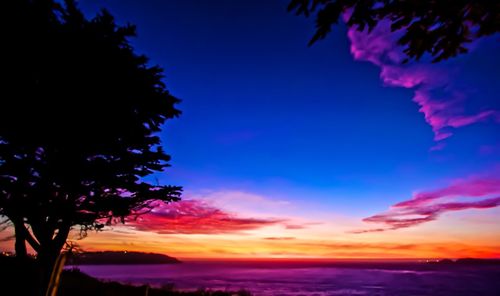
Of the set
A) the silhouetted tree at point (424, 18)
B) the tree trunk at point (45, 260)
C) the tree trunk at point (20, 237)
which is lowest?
the tree trunk at point (45, 260)

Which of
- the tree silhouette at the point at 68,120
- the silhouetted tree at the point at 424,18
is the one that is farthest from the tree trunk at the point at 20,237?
the silhouetted tree at the point at 424,18

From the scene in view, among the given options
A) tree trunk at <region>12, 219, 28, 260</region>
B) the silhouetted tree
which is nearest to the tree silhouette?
tree trunk at <region>12, 219, 28, 260</region>

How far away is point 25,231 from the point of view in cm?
1093

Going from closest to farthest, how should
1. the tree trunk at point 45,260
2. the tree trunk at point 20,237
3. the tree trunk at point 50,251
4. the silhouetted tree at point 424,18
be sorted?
the silhouetted tree at point 424,18 < the tree trunk at point 45,260 < the tree trunk at point 50,251 < the tree trunk at point 20,237

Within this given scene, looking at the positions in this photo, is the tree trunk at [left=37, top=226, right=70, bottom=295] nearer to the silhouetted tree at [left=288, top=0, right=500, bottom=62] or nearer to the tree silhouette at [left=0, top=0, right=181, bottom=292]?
the tree silhouette at [left=0, top=0, right=181, bottom=292]

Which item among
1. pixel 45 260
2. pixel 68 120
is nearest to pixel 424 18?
pixel 68 120

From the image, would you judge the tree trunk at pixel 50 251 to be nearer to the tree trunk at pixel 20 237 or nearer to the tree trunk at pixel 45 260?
the tree trunk at pixel 45 260

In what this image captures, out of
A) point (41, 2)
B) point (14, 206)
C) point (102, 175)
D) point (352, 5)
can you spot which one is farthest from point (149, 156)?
point (352, 5)

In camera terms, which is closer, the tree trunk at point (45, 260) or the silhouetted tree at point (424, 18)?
the silhouetted tree at point (424, 18)

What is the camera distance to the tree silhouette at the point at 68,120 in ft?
32.0

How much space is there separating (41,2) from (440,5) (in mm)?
10912

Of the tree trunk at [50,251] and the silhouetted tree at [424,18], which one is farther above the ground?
the silhouetted tree at [424,18]

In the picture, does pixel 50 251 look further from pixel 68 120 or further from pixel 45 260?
pixel 68 120

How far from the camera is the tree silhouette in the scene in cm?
976
